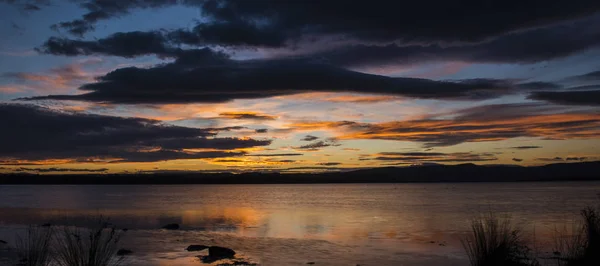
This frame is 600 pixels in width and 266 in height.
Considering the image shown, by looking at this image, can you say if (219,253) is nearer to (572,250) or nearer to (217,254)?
(217,254)

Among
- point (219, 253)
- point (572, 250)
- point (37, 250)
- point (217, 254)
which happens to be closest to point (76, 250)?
point (37, 250)

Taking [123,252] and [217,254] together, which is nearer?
[217,254]

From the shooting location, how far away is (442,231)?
39.6 metres

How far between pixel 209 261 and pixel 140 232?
17.8 m

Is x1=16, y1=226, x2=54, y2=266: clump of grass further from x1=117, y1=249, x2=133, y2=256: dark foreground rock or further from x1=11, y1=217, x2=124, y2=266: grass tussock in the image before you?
x1=117, y1=249, x2=133, y2=256: dark foreground rock

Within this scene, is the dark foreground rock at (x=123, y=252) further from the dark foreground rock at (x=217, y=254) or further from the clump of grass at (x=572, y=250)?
the clump of grass at (x=572, y=250)

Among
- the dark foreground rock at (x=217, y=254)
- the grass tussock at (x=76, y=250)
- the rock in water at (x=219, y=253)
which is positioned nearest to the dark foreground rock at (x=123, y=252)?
the grass tussock at (x=76, y=250)

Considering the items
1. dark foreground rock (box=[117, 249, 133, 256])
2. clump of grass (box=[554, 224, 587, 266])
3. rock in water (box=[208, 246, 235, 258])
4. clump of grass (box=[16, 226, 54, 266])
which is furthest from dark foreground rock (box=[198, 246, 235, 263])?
clump of grass (box=[554, 224, 587, 266])

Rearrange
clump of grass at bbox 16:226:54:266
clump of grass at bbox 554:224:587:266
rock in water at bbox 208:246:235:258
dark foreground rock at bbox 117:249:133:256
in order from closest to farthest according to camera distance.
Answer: clump of grass at bbox 16:226:54:266 → clump of grass at bbox 554:224:587:266 → rock in water at bbox 208:246:235:258 → dark foreground rock at bbox 117:249:133:256

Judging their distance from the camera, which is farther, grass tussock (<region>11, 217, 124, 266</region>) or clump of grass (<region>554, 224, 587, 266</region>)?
clump of grass (<region>554, 224, 587, 266</region>)

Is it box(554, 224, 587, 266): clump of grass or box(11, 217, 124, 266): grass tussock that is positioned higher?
box(11, 217, 124, 266): grass tussock

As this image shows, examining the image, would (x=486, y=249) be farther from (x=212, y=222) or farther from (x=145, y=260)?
(x=212, y=222)

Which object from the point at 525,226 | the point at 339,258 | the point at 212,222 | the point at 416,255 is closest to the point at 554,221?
the point at 525,226

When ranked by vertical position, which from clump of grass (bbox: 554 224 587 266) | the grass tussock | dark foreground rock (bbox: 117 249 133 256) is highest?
the grass tussock
